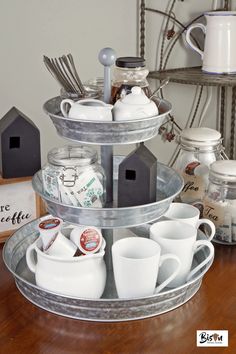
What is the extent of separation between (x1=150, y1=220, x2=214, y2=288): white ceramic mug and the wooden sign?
31cm

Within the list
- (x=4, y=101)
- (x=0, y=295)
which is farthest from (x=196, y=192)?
(x=4, y=101)

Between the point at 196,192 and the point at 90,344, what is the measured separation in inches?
21.9

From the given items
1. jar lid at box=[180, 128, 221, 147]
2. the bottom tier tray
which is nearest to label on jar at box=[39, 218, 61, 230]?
the bottom tier tray

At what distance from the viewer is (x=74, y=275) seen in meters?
1.03

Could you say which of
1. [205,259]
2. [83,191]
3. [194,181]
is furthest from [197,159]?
[83,191]

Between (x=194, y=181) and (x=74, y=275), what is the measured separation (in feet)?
1.59

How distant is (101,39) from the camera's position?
2.43 metres

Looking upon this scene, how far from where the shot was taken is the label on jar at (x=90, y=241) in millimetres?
1049

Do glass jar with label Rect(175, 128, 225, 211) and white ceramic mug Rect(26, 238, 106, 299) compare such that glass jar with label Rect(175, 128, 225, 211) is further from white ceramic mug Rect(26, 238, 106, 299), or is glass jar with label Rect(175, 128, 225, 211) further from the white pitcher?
the white pitcher

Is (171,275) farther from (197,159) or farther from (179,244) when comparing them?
(197,159)

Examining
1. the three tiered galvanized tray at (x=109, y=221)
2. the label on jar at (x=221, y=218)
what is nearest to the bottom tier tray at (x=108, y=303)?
the three tiered galvanized tray at (x=109, y=221)

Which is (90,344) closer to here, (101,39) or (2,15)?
(2,15)

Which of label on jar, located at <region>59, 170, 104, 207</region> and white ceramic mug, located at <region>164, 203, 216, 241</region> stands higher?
label on jar, located at <region>59, 170, 104, 207</region>

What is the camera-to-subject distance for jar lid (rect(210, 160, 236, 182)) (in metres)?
1.28
